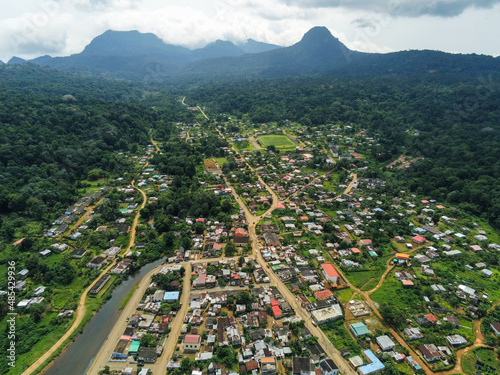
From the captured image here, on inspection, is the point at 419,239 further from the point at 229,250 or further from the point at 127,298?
the point at 127,298

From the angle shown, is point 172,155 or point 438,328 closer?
point 438,328

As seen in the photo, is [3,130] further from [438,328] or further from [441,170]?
[441,170]

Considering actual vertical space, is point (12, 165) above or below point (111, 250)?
above

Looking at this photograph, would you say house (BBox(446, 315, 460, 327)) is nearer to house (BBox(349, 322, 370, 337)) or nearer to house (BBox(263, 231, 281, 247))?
house (BBox(349, 322, 370, 337))

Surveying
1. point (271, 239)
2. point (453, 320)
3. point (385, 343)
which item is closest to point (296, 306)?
point (385, 343)

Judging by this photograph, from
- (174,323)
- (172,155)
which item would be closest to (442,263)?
(174,323)

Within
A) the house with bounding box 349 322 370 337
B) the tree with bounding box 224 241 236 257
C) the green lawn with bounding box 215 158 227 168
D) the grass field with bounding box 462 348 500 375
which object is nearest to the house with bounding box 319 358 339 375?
the house with bounding box 349 322 370 337

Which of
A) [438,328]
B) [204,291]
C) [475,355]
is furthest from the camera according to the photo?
[204,291]
